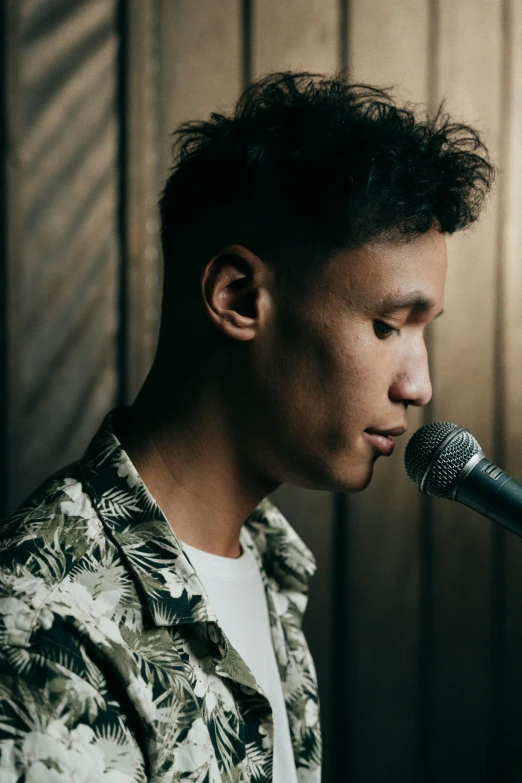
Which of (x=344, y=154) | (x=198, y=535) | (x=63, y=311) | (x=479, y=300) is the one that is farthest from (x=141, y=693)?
(x=479, y=300)

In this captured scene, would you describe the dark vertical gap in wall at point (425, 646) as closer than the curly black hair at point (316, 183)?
No

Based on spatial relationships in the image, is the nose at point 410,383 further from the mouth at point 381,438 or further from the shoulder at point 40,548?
the shoulder at point 40,548

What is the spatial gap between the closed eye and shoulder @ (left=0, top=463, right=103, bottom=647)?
0.46 meters

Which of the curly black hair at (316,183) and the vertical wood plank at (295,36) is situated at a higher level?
the vertical wood plank at (295,36)

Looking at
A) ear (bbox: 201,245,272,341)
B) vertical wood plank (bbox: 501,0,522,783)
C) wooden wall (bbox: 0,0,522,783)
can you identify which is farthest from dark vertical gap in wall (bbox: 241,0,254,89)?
ear (bbox: 201,245,272,341)

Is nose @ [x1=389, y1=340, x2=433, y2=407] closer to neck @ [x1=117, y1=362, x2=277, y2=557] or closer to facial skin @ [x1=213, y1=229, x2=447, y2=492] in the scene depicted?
facial skin @ [x1=213, y1=229, x2=447, y2=492]

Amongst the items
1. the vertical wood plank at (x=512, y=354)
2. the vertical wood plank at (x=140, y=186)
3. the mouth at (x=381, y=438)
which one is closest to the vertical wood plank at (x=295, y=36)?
the vertical wood plank at (x=140, y=186)

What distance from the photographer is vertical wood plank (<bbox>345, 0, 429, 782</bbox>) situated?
5.80 ft

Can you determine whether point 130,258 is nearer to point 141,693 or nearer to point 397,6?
point 397,6

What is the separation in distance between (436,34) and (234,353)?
116cm

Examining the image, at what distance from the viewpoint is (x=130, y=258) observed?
1.63 m

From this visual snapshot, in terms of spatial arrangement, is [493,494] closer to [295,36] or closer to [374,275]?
[374,275]

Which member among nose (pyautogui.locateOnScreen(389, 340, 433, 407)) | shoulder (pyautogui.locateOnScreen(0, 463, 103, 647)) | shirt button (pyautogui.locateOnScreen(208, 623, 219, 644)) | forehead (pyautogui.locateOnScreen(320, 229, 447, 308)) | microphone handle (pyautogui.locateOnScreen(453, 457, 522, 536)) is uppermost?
forehead (pyautogui.locateOnScreen(320, 229, 447, 308))

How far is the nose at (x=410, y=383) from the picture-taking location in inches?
40.9
